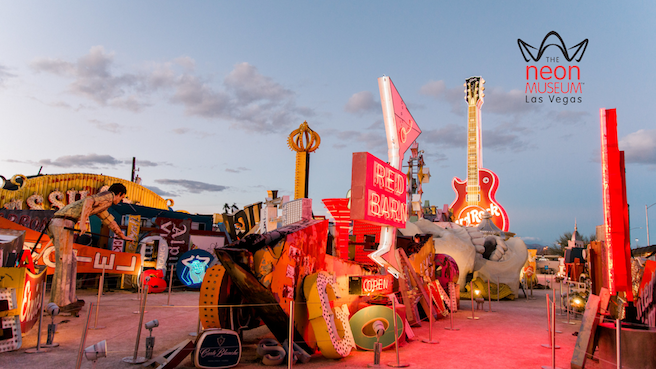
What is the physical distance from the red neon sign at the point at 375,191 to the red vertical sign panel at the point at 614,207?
165 inches

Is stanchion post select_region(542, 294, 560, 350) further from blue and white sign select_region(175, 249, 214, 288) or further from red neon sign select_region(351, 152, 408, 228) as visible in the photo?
blue and white sign select_region(175, 249, 214, 288)

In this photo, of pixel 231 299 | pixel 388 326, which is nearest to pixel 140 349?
pixel 231 299

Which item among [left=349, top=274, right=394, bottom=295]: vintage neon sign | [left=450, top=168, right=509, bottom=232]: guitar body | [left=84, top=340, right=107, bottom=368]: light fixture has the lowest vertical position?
[left=84, top=340, right=107, bottom=368]: light fixture

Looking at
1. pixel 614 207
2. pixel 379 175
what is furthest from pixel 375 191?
pixel 614 207

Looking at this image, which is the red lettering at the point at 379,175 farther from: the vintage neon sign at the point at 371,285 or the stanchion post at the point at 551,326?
the stanchion post at the point at 551,326

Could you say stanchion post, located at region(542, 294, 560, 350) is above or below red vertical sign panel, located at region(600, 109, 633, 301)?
below

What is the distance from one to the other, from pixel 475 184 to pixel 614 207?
99.6ft

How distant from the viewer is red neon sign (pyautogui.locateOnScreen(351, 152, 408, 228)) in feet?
28.1

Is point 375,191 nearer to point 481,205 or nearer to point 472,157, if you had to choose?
point 481,205

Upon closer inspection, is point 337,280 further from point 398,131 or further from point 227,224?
point 227,224

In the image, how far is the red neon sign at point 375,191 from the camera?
858 cm

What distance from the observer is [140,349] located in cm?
812

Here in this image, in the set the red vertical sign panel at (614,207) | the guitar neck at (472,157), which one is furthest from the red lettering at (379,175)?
the guitar neck at (472,157)

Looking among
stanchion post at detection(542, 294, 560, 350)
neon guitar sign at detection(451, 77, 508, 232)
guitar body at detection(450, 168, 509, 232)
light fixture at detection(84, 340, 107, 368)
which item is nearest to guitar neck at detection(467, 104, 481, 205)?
neon guitar sign at detection(451, 77, 508, 232)
